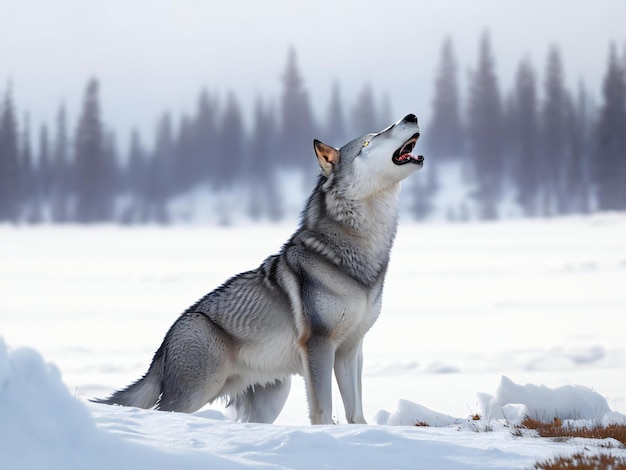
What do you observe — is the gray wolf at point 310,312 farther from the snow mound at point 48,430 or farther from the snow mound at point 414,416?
the snow mound at point 48,430

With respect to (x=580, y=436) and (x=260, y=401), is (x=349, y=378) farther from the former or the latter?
(x=580, y=436)

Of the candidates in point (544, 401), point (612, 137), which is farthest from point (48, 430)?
point (612, 137)

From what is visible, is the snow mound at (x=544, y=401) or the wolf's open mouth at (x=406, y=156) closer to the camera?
the wolf's open mouth at (x=406, y=156)

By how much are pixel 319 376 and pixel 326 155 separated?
85.6 inches

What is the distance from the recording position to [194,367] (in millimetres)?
7539

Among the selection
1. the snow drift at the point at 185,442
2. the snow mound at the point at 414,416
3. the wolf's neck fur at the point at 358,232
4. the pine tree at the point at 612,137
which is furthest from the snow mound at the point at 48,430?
the pine tree at the point at 612,137

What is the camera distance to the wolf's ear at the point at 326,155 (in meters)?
7.58

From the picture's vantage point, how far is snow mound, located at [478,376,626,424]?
338 inches

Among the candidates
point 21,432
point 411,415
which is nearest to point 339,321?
point 411,415

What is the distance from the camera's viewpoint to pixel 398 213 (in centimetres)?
766

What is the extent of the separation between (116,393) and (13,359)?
295 cm

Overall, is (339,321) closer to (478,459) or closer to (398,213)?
(398,213)

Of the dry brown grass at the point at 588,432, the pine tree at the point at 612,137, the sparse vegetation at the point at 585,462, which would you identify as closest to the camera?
the sparse vegetation at the point at 585,462

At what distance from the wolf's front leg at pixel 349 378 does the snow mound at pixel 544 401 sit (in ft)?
6.34
